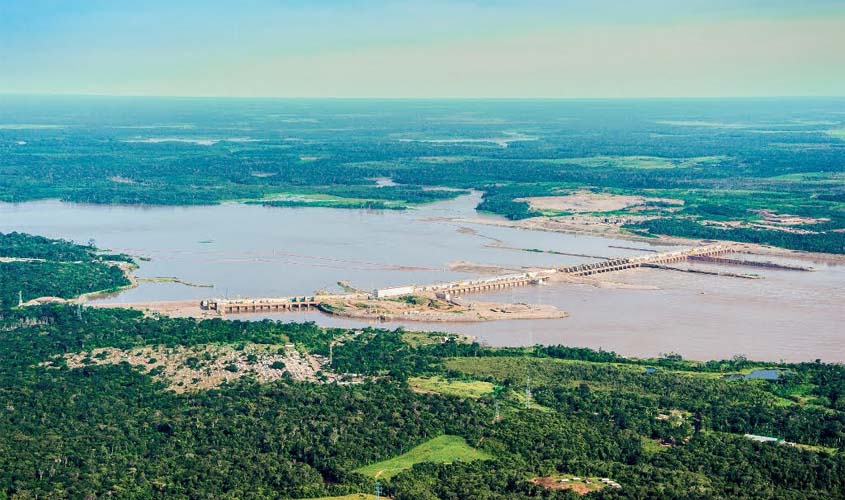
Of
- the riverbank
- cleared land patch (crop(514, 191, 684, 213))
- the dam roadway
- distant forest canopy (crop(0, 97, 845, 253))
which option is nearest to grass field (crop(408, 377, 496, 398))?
the riverbank

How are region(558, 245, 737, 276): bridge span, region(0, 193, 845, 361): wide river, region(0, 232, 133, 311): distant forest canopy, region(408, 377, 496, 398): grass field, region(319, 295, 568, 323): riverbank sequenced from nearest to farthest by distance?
region(408, 377, 496, 398): grass field < region(0, 193, 845, 361): wide river < region(319, 295, 568, 323): riverbank < region(0, 232, 133, 311): distant forest canopy < region(558, 245, 737, 276): bridge span

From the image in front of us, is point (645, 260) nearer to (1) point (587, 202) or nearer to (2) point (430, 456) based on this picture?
(1) point (587, 202)

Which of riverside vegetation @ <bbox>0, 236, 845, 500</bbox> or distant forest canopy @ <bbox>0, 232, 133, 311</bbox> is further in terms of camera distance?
distant forest canopy @ <bbox>0, 232, 133, 311</bbox>

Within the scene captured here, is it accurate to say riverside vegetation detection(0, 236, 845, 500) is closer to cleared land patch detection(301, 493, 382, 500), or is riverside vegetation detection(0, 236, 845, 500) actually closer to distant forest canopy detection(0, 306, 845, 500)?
distant forest canopy detection(0, 306, 845, 500)

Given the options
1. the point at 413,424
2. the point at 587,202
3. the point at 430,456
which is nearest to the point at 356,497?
the point at 430,456

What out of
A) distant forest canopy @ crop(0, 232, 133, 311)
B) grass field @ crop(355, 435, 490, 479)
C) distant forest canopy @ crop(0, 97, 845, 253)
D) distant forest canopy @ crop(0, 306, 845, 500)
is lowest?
distant forest canopy @ crop(0, 97, 845, 253)

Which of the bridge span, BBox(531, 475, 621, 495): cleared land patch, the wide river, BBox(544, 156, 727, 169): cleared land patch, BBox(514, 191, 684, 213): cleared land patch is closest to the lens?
BBox(531, 475, 621, 495): cleared land patch

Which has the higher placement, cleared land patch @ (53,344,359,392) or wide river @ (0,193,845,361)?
cleared land patch @ (53,344,359,392)
